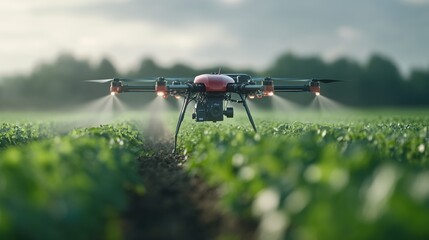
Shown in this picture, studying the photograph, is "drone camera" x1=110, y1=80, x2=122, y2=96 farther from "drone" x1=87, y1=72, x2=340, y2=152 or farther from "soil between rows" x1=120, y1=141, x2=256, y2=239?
"soil between rows" x1=120, y1=141, x2=256, y2=239

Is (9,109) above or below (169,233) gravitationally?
below

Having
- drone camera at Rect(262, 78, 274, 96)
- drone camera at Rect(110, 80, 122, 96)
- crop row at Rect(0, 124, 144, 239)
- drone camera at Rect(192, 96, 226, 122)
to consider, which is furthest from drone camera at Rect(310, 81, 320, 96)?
crop row at Rect(0, 124, 144, 239)

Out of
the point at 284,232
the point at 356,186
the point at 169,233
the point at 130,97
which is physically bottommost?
the point at 130,97

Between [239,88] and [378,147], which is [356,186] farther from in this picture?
[239,88]

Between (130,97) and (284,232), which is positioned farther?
(130,97)

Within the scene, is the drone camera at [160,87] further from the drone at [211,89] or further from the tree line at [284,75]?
the tree line at [284,75]

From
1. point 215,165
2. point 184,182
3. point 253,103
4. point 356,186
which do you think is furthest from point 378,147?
point 253,103
